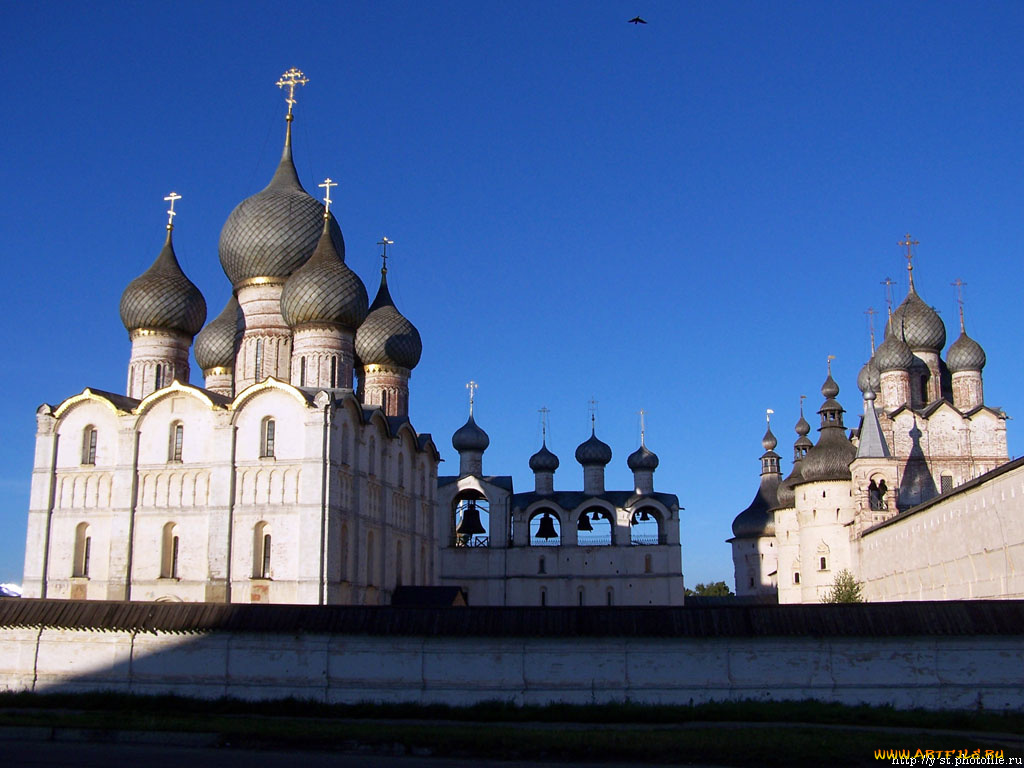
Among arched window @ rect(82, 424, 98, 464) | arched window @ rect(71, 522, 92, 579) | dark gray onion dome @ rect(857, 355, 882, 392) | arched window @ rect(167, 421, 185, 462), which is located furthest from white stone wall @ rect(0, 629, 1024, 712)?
dark gray onion dome @ rect(857, 355, 882, 392)

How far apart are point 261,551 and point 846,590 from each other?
18301 millimetres

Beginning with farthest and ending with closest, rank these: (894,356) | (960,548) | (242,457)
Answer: (894,356), (242,457), (960,548)

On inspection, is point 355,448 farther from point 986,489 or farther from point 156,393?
point 986,489

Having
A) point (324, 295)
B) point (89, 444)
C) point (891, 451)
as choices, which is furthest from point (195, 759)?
point (891, 451)

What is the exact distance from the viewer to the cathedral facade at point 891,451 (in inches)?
1479

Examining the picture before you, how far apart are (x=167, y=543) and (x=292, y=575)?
3.54 meters

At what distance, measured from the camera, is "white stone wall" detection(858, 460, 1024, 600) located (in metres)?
22.7

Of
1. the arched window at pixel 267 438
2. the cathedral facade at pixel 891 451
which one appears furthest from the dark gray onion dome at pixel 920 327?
the arched window at pixel 267 438

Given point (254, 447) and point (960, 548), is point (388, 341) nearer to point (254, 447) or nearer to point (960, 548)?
point (254, 447)

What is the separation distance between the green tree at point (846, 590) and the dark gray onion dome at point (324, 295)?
16.7 m

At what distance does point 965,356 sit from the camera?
41.8 m

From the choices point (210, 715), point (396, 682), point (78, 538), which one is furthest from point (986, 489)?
point (78, 538)

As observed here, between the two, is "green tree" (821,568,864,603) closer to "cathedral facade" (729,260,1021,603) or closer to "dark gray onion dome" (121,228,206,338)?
"cathedral facade" (729,260,1021,603)

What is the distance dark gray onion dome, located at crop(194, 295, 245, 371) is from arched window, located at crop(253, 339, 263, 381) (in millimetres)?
2383
